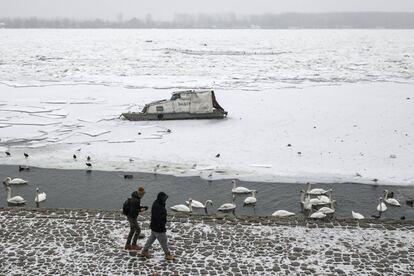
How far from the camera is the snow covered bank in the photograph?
17656mm

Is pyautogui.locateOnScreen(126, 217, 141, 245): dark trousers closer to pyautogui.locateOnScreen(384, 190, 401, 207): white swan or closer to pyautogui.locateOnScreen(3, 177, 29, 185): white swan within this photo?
pyautogui.locateOnScreen(3, 177, 29, 185): white swan

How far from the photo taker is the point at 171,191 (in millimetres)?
15492

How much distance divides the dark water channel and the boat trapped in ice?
27.0ft

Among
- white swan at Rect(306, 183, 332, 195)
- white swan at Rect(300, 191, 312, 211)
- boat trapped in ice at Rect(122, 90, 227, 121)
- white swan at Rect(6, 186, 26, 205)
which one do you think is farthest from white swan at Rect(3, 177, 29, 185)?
boat trapped in ice at Rect(122, 90, 227, 121)

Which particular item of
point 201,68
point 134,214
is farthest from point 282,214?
point 201,68

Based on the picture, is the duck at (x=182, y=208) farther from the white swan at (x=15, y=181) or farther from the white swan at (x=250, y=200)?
the white swan at (x=15, y=181)

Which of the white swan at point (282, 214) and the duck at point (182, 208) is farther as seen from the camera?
the duck at point (182, 208)

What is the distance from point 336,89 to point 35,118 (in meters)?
20.1

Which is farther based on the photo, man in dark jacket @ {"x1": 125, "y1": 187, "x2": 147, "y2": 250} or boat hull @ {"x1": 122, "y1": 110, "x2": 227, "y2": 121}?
boat hull @ {"x1": 122, "y1": 110, "x2": 227, "y2": 121}

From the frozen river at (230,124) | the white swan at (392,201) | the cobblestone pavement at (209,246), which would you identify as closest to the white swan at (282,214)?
the cobblestone pavement at (209,246)

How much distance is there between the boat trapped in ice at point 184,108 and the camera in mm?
24969

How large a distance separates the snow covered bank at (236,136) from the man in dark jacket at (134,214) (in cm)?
641

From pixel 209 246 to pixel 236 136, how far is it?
11.3 metres

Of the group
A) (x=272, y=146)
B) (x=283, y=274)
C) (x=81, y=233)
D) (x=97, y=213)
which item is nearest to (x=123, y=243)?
(x=81, y=233)
